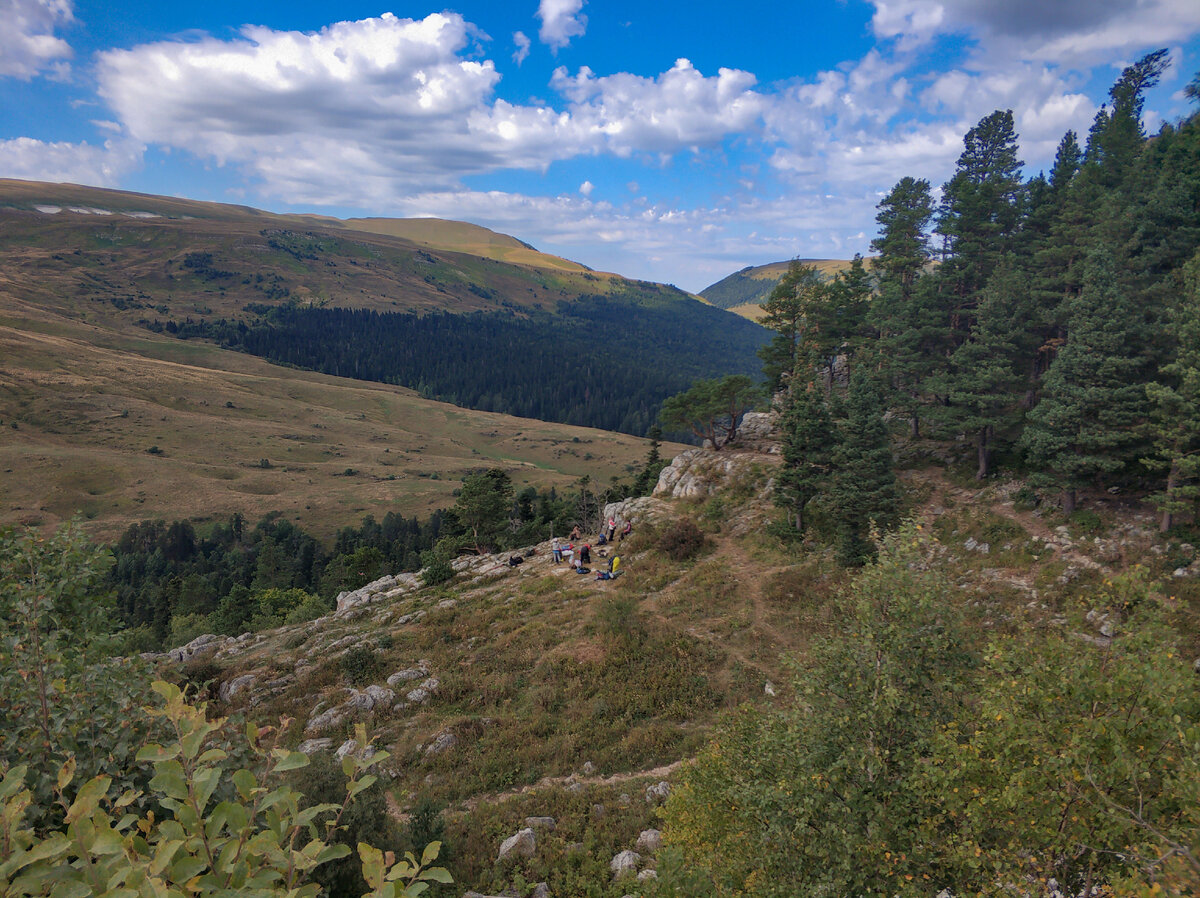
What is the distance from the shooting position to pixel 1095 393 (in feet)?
89.2

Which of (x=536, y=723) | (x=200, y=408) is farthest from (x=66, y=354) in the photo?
(x=536, y=723)

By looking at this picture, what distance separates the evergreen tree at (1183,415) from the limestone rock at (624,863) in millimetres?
27475

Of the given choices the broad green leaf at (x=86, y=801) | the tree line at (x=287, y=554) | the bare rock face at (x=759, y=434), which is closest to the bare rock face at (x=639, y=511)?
the bare rock face at (x=759, y=434)

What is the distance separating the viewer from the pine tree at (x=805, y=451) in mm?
36375

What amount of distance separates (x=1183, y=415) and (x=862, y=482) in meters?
13.7

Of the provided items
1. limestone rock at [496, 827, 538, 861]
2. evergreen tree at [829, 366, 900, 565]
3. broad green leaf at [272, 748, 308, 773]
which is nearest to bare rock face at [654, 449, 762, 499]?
evergreen tree at [829, 366, 900, 565]

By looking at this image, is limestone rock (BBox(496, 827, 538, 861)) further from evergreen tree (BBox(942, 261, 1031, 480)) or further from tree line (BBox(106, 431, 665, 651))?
evergreen tree (BBox(942, 261, 1031, 480))

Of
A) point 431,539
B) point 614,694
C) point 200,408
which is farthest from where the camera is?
point 200,408

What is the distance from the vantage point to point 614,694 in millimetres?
24469

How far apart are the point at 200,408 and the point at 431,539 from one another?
13934cm

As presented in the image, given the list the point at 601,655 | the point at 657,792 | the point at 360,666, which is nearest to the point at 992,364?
the point at 601,655

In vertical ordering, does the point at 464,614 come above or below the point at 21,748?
below

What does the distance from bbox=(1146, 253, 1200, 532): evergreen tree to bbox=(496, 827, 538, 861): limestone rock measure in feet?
97.8

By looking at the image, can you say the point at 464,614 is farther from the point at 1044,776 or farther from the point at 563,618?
the point at 1044,776
